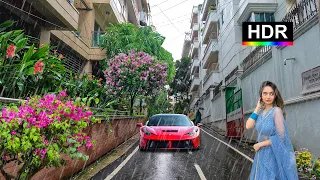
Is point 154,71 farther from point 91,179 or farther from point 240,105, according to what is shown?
point 91,179

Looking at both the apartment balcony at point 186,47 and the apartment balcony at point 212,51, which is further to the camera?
the apartment balcony at point 186,47

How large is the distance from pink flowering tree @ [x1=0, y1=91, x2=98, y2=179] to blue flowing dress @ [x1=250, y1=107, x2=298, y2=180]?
2289 millimetres

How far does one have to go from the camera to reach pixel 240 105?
579 inches

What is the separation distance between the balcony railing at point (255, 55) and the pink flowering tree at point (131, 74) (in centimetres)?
500

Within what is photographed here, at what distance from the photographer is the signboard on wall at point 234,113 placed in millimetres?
14136

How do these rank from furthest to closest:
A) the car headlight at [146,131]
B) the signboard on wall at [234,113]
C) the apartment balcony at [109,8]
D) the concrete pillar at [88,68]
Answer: the concrete pillar at [88,68] → the apartment balcony at [109,8] → the signboard on wall at [234,113] → the car headlight at [146,131]

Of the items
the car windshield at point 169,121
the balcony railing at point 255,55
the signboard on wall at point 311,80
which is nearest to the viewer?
the signboard on wall at point 311,80

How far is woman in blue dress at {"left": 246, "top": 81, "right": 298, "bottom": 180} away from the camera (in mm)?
2889

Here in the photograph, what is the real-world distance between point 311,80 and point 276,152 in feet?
19.5

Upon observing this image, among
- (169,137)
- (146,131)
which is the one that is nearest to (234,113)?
(169,137)

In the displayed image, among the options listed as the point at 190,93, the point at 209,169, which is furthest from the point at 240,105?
the point at 190,93

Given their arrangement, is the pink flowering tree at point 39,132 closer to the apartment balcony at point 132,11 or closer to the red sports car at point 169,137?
the red sports car at point 169,137

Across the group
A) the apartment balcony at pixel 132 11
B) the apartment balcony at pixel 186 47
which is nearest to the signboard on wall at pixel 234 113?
the apartment balcony at pixel 132 11

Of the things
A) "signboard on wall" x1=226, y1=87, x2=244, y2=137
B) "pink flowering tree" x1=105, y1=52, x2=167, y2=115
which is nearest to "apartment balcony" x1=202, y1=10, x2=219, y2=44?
"signboard on wall" x1=226, y1=87, x2=244, y2=137
